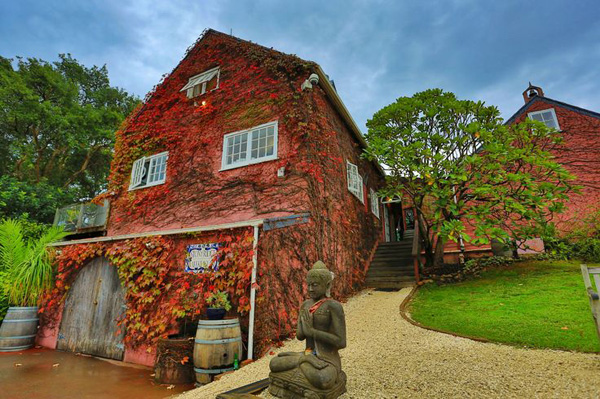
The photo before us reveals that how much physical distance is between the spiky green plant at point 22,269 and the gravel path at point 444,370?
19.5ft

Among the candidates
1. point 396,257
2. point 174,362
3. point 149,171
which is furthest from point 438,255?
point 149,171

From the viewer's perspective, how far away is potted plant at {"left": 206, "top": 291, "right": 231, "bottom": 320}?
4.18m

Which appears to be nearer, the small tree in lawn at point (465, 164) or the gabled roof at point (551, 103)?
the small tree in lawn at point (465, 164)

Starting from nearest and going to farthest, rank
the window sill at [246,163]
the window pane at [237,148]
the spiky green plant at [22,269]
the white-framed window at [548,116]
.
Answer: the spiky green plant at [22,269] → the window sill at [246,163] → the window pane at [237,148] → the white-framed window at [548,116]

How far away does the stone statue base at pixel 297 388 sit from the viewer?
7.42 feet

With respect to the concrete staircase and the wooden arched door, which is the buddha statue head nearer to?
the wooden arched door

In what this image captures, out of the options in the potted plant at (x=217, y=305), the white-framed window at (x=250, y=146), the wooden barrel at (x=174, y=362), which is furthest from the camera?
the white-framed window at (x=250, y=146)

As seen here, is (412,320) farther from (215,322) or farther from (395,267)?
(395,267)

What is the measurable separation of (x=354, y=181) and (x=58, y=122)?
18.2 m

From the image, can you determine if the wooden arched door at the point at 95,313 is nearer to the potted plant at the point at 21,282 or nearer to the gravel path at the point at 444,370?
the potted plant at the point at 21,282

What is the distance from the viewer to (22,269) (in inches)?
252

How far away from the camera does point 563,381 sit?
2.66 meters

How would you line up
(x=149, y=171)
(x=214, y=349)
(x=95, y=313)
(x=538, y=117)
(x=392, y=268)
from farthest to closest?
(x=538, y=117), (x=149, y=171), (x=392, y=268), (x=95, y=313), (x=214, y=349)

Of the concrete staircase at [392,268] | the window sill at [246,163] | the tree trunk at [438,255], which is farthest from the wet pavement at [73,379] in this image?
the tree trunk at [438,255]
